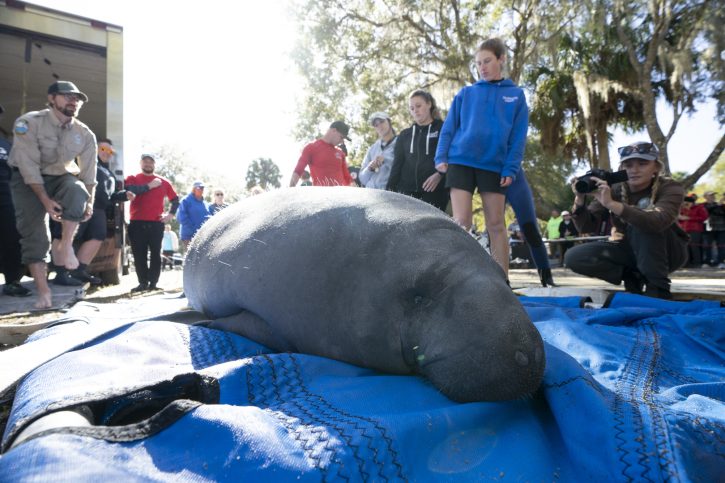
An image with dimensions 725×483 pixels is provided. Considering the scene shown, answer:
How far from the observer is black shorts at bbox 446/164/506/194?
492 centimetres

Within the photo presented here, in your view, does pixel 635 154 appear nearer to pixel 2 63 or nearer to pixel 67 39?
pixel 67 39

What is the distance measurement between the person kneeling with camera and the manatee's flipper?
3.90 metres

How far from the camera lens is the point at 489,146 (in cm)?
486

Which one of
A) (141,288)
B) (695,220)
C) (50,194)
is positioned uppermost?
(50,194)

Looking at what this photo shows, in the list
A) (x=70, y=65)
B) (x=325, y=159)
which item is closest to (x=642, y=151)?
(x=325, y=159)

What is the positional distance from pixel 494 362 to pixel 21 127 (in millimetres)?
5622

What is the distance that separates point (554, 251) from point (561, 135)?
20.1ft

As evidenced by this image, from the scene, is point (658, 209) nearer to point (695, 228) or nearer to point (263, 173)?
point (695, 228)

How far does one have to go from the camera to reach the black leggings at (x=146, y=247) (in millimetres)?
8297

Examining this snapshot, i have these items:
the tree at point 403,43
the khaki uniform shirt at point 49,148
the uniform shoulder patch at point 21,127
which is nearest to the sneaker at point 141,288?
the khaki uniform shirt at point 49,148

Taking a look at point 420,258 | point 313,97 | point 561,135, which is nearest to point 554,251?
point 561,135

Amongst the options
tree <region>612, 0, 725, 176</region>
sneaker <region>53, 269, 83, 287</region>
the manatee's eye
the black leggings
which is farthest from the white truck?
tree <region>612, 0, 725, 176</region>

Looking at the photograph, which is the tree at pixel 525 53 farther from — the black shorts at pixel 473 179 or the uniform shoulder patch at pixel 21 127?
the uniform shoulder patch at pixel 21 127

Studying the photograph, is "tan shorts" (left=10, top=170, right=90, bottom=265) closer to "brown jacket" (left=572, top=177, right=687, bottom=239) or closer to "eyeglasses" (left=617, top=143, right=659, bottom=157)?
"brown jacket" (left=572, top=177, right=687, bottom=239)
